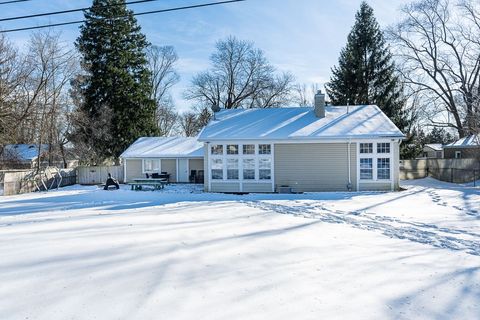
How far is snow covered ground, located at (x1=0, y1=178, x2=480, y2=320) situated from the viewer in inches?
165

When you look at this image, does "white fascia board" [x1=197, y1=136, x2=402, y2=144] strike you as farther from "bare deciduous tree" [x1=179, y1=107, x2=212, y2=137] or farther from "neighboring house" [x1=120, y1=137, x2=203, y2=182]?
"bare deciduous tree" [x1=179, y1=107, x2=212, y2=137]

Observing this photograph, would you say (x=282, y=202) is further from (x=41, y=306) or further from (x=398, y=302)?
(x=41, y=306)

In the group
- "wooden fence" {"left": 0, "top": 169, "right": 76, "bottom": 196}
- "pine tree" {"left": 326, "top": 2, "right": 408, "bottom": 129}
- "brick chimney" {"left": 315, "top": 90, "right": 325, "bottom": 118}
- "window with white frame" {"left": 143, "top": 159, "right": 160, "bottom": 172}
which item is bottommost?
"wooden fence" {"left": 0, "top": 169, "right": 76, "bottom": 196}

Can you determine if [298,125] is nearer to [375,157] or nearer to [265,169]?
[265,169]

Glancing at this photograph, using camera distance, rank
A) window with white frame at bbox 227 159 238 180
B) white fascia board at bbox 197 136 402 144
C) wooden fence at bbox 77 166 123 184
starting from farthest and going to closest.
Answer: wooden fence at bbox 77 166 123 184
window with white frame at bbox 227 159 238 180
white fascia board at bbox 197 136 402 144

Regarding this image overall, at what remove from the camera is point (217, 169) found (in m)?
18.9

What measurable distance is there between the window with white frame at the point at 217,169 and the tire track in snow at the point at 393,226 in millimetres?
5876

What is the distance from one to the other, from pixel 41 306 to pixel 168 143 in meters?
23.4

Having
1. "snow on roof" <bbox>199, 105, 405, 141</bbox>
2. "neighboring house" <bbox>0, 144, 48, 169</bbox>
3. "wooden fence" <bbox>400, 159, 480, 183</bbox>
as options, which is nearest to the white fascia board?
"snow on roof" <bbox>199, 105, 405, 141</bbox>

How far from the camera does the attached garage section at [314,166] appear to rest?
706 inches

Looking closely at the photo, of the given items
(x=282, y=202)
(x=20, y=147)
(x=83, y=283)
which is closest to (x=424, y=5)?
(x=282, y=202)

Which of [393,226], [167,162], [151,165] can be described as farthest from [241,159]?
[393,226]

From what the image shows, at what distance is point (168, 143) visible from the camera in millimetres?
27219

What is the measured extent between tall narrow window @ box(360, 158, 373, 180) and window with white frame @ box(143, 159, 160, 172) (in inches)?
541
